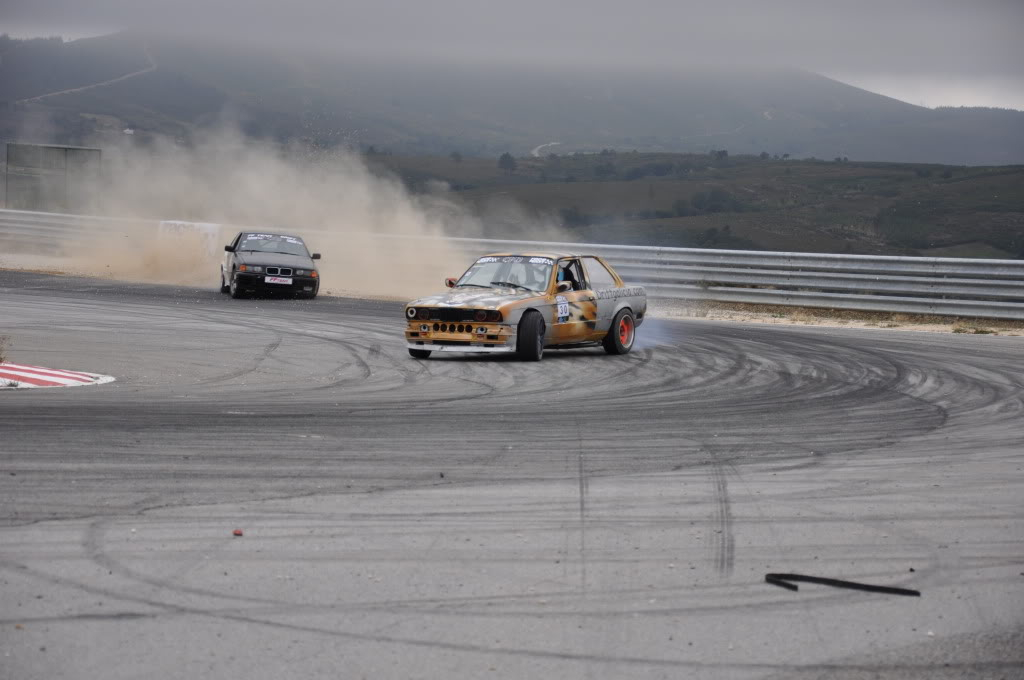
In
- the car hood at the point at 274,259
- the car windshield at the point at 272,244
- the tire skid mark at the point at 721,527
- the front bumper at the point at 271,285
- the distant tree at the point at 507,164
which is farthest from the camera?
the distant tree at the point at 507,164

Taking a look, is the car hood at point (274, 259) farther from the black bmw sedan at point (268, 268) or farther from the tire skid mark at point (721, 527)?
the tire skid mark at point (721, 527)

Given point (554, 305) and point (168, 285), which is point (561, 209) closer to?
point (168, 285)

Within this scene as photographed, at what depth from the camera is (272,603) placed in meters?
4.66

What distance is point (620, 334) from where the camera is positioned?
14.7 m

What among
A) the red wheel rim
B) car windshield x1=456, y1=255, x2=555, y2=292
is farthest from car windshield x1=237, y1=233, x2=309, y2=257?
the red wheel rim

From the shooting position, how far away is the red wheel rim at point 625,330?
1468 centimetres

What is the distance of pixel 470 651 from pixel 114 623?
1299 millimetres

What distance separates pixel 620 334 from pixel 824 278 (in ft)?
25.8

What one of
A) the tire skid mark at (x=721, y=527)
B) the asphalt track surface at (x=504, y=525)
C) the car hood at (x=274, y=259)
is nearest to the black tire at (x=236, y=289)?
the car hood at (x=274, y=259)

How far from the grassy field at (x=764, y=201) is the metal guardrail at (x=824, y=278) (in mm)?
30027

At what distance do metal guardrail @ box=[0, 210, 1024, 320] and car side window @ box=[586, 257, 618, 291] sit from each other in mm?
6933

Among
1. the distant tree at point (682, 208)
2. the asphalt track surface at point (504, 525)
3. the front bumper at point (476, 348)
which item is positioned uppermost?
the distant tree at point (682, 208)

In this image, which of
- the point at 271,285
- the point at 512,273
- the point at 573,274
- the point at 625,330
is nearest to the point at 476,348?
the point at 512,273

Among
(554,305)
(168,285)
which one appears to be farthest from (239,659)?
(168,285)
